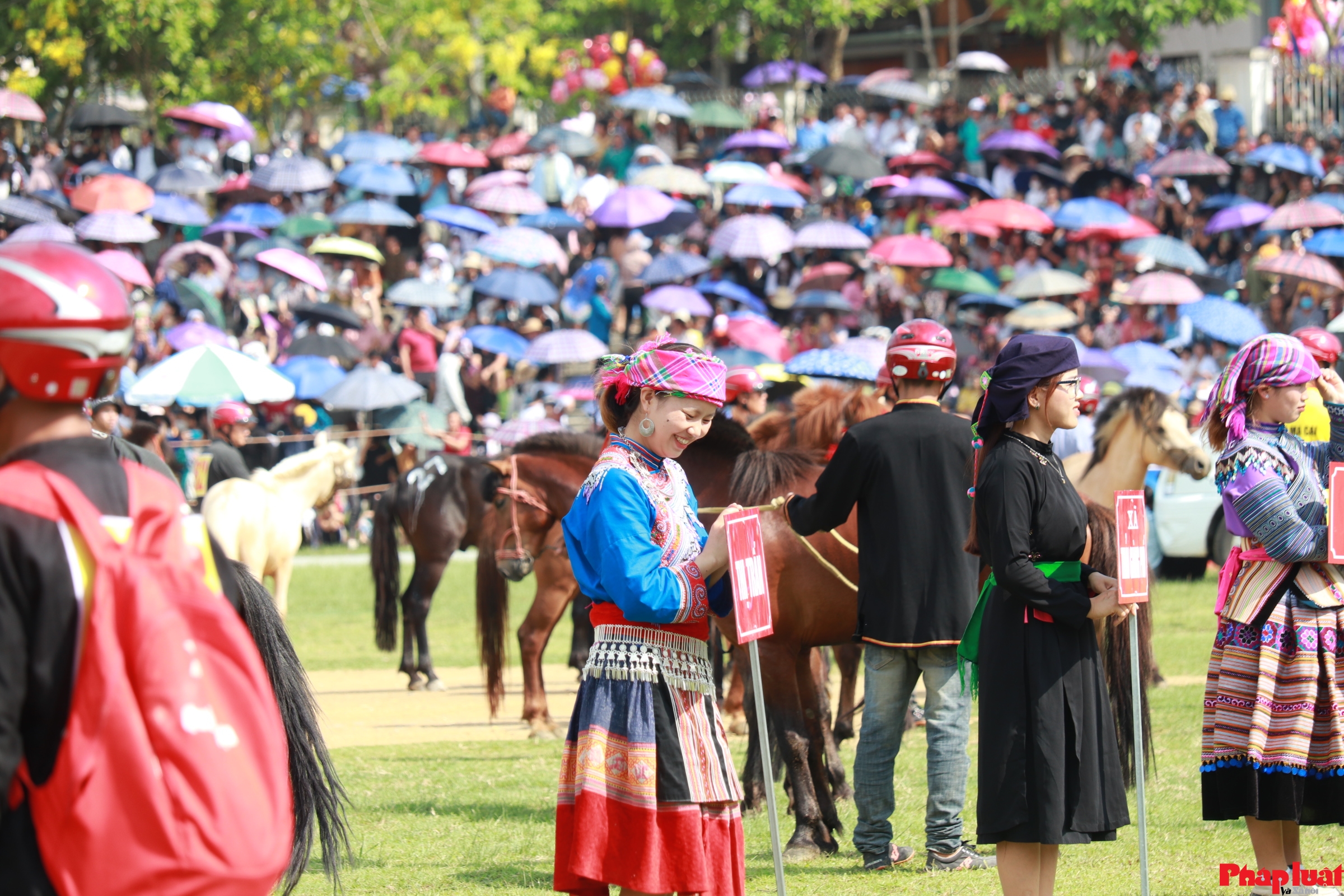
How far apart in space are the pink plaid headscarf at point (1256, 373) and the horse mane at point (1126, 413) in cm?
544

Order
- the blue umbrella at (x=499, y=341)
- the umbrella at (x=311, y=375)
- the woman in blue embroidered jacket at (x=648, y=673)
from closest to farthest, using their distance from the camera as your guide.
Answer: the woman in blue embroidered jacket at (x=648, y=673)
the umbrella at (x=311, y=375)
the blue umbrella at (x=499, y=341)

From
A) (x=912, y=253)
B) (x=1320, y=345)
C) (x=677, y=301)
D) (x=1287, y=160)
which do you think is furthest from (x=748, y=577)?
(x=1287, y=160)

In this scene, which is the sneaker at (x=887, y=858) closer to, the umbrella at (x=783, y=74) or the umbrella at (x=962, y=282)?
the umbrella at (x=962, y=282)

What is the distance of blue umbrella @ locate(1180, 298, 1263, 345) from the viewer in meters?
17.0

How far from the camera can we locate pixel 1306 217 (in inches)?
727

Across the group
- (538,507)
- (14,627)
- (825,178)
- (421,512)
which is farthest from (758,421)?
(825,178)

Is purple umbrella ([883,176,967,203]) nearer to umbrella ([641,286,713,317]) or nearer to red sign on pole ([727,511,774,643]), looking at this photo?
umbrella ([641,286,713,317])

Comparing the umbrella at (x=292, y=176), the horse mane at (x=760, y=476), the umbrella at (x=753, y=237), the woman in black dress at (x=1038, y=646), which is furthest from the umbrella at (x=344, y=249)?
the woman in black dress at (x=1038, y=646)

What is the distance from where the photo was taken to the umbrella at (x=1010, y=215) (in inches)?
773

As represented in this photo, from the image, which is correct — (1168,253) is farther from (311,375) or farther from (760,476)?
(760,476)

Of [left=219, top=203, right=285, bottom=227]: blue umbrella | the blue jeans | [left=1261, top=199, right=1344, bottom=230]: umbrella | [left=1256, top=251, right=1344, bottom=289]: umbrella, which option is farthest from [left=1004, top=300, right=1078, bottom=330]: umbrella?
the blue jeans

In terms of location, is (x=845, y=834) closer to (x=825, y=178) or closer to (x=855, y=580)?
(x=855, y=580)

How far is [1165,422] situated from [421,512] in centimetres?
578

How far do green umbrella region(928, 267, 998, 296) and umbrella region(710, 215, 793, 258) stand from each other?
6.66ft
